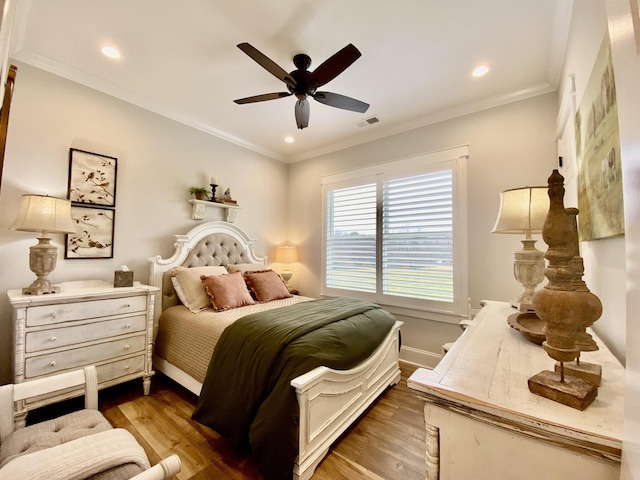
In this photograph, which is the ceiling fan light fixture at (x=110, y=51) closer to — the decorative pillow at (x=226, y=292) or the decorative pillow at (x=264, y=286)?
the decorative pillow at (x=226, y=292)

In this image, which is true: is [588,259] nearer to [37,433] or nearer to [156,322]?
[37,433]

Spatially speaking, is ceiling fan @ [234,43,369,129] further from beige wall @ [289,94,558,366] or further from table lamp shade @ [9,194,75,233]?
table lamp shade @ [9,194,75,233]

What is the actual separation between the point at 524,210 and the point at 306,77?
6.03 ft

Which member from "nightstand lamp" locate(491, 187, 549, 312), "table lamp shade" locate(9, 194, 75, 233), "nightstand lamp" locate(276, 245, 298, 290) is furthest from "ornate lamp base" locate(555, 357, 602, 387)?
"nightstand lamp" locate(276, 245, 298, 290)

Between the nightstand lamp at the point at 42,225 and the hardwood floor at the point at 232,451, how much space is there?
1131 millimetres

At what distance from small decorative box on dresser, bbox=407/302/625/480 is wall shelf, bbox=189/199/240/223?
10.2 feet

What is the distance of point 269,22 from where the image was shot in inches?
73.8

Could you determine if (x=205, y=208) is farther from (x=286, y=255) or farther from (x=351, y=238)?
(x=351, y=238)

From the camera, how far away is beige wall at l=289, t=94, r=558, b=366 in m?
2.54

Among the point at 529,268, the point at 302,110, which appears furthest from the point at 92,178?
the point at 529,268

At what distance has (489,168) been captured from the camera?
9.05 feet

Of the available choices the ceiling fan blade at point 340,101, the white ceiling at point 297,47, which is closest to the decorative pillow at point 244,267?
the white ceiling at point 297,47

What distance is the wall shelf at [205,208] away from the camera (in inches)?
127

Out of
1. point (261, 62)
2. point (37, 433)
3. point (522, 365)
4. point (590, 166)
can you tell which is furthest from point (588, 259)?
point (37, 433)
